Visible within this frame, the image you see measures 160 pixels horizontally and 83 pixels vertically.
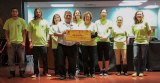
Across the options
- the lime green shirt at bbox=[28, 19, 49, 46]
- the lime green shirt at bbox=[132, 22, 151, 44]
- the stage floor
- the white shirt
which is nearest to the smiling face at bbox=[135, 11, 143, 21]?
the lime green shirt at bbox=[132, 22, 151, 44]

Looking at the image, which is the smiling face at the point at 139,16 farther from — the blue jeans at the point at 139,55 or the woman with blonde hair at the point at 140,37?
the blue jeans at the point at 139,55

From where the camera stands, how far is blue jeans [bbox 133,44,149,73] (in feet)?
22.9

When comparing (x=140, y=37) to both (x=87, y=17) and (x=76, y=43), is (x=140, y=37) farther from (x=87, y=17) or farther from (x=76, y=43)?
(x=76, y=43)

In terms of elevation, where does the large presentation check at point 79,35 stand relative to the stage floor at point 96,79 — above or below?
above

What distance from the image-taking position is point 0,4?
9.87 m

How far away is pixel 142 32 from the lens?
272 inches

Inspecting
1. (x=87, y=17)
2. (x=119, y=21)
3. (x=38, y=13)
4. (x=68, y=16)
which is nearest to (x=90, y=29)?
(x=87, y=17)

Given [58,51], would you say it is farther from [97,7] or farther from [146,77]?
[97,7]

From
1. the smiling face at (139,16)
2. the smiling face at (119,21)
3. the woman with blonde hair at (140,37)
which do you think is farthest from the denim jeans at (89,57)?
the smiling face at (139,16)

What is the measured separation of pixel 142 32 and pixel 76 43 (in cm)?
142

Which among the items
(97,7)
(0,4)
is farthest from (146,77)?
(97,7)

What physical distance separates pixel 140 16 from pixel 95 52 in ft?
3.88

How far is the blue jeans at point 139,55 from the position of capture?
698cm

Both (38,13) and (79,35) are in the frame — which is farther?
(38,13)
